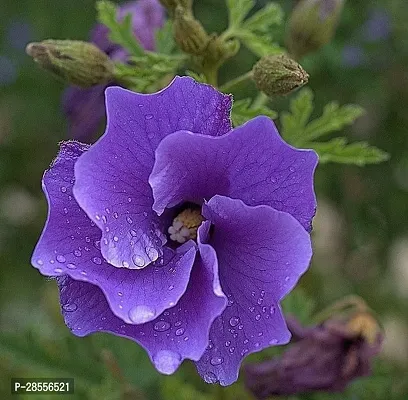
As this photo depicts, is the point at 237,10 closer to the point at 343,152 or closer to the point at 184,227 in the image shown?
the point at 343,152

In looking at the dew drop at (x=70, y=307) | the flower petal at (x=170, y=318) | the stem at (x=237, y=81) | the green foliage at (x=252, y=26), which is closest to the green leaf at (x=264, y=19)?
the green foliage at (x=252, y=26)

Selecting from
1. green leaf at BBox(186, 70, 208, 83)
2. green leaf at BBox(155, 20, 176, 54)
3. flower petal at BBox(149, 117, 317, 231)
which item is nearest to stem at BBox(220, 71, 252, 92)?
green leaf at BBox(186, 70, 208, 83)

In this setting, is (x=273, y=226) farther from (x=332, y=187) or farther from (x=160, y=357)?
(x=332, y=187)

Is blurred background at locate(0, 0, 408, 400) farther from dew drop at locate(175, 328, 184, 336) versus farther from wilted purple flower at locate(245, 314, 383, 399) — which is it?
dew drop at locate(175, 328, 184, 336)

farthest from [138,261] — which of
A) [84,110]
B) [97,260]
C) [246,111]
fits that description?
[84,110]

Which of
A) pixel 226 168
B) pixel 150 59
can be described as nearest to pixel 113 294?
pixel 226 168

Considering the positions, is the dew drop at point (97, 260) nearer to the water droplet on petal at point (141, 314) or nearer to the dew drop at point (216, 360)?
the water droplet on petal at point (141, 314)
